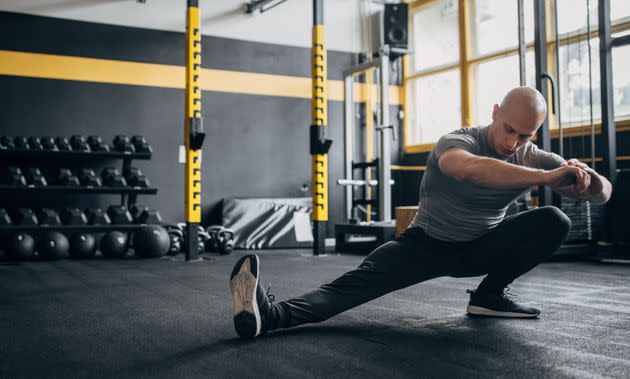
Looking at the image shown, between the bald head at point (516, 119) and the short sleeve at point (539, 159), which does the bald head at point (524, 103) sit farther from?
the short sleeve at point (539, 159)

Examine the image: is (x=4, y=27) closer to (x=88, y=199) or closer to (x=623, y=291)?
(x=88, y=199)

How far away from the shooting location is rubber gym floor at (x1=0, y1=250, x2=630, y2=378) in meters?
1.66

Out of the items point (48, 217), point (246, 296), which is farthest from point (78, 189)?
point (246, 296)

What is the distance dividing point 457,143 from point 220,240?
4375 mm

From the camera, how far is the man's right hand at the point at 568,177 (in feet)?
6.02

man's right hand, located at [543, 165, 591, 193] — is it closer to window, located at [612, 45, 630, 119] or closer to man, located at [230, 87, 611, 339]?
man, located at [230, 87, 611, 339]

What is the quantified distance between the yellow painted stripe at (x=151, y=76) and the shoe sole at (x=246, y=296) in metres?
5.23

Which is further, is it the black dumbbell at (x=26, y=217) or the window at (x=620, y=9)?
the window at (x=620, y=9)

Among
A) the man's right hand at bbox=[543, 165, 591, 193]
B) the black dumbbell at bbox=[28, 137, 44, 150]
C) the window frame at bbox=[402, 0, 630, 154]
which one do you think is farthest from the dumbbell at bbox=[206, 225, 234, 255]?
the man's right hand at bbox=[543, 165, 591, 193]

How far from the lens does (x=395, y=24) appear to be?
23.9 feet

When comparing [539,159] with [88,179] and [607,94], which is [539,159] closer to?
[607,94]

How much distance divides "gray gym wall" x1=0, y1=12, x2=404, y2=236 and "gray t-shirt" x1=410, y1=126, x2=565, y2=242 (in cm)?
501

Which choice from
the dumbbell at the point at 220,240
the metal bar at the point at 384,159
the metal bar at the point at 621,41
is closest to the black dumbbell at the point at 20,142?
the dumbbell at the point at 220,240

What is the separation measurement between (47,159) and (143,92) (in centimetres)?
125
